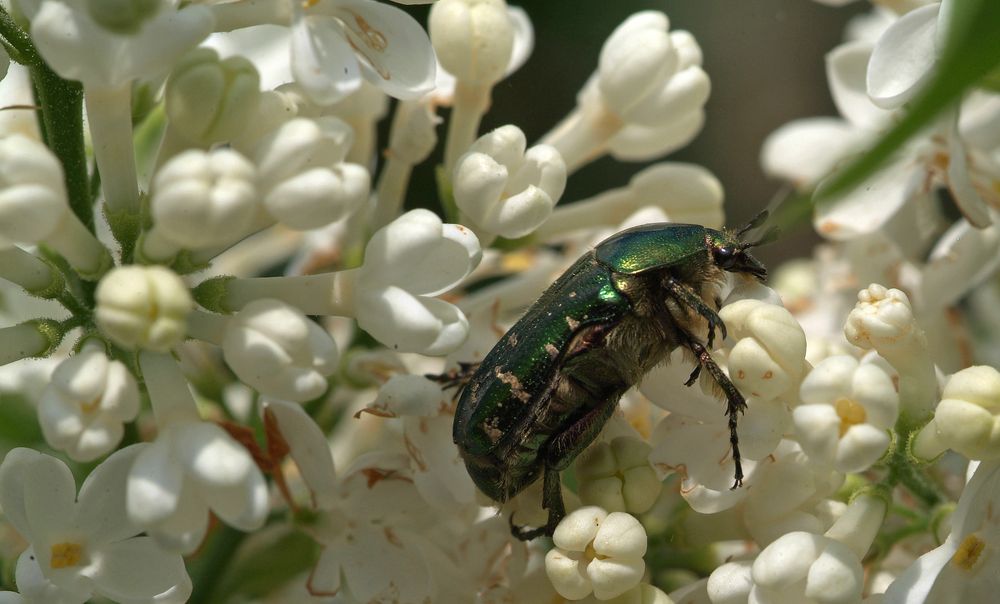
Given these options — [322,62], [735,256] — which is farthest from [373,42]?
[735,256]

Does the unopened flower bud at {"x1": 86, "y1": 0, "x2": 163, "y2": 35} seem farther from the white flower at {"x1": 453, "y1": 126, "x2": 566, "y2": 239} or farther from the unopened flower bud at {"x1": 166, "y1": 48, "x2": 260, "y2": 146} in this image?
the white flower at {"x1": 453, "y1": 126, "x2": 566, "y2": 239}

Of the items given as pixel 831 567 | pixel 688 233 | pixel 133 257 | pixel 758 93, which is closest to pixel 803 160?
pixel 688 233

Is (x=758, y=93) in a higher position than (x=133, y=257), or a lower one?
lower

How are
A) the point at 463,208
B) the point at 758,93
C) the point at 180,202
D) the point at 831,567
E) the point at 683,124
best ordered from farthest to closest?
the point at 758,93 → the point at 683,124 → the point at 463,208 → the point at 831,567 → the point at 180,202

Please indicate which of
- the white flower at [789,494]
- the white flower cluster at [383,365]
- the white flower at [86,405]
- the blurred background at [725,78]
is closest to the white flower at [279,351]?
the white flower cluster at [383,365]

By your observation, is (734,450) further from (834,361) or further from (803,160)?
(803,160)

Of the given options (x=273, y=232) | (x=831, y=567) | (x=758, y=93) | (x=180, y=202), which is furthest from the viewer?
(x=758, y=93)

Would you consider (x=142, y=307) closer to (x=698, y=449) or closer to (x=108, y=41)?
(x=108, y=41)
